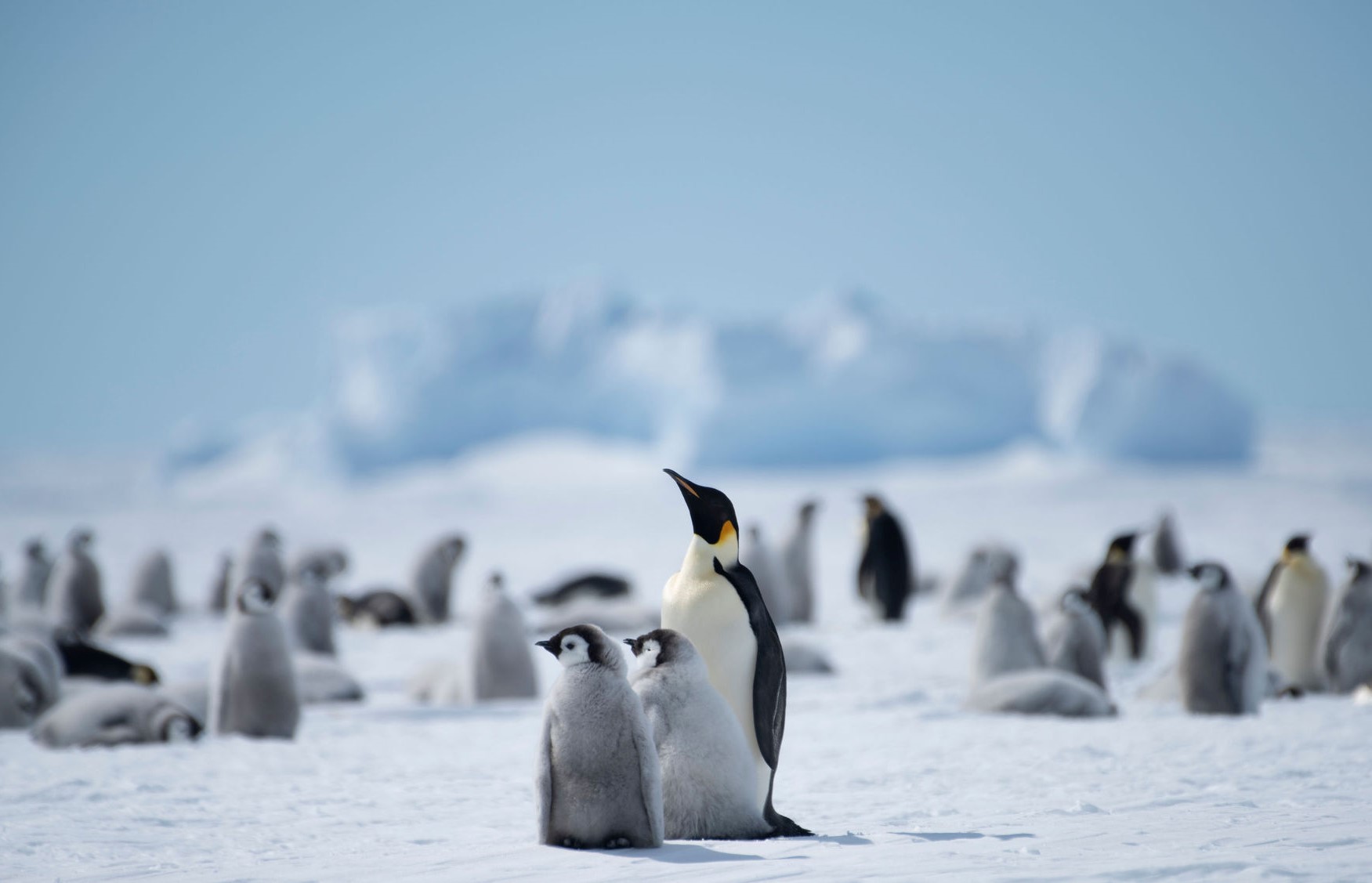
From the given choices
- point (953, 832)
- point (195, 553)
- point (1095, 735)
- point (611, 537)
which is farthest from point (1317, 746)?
point (195, 553)

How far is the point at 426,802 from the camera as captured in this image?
13.7ft

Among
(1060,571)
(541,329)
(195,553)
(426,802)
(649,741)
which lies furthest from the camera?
(541,329)

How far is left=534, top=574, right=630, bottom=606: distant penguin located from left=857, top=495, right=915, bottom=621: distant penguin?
7.17ft

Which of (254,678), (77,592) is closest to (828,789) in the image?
(254,678)

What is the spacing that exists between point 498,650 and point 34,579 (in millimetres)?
5805

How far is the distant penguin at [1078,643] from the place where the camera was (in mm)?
6535

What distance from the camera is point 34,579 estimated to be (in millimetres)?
10805

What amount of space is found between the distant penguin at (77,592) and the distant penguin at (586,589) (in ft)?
12.1

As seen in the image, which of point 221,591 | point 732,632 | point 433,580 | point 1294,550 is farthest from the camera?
point 221,591

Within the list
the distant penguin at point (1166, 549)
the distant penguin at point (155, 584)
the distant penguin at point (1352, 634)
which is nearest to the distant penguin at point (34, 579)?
the distant penguin at point (155, 584)

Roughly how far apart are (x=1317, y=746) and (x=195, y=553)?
732 inches

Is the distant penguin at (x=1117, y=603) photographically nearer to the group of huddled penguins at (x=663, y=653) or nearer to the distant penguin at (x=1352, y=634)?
the group of huddled penguins at (x=663, y=653)

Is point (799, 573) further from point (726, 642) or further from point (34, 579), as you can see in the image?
point (726, 642)

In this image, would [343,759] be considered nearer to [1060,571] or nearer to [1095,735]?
[1095,735]
